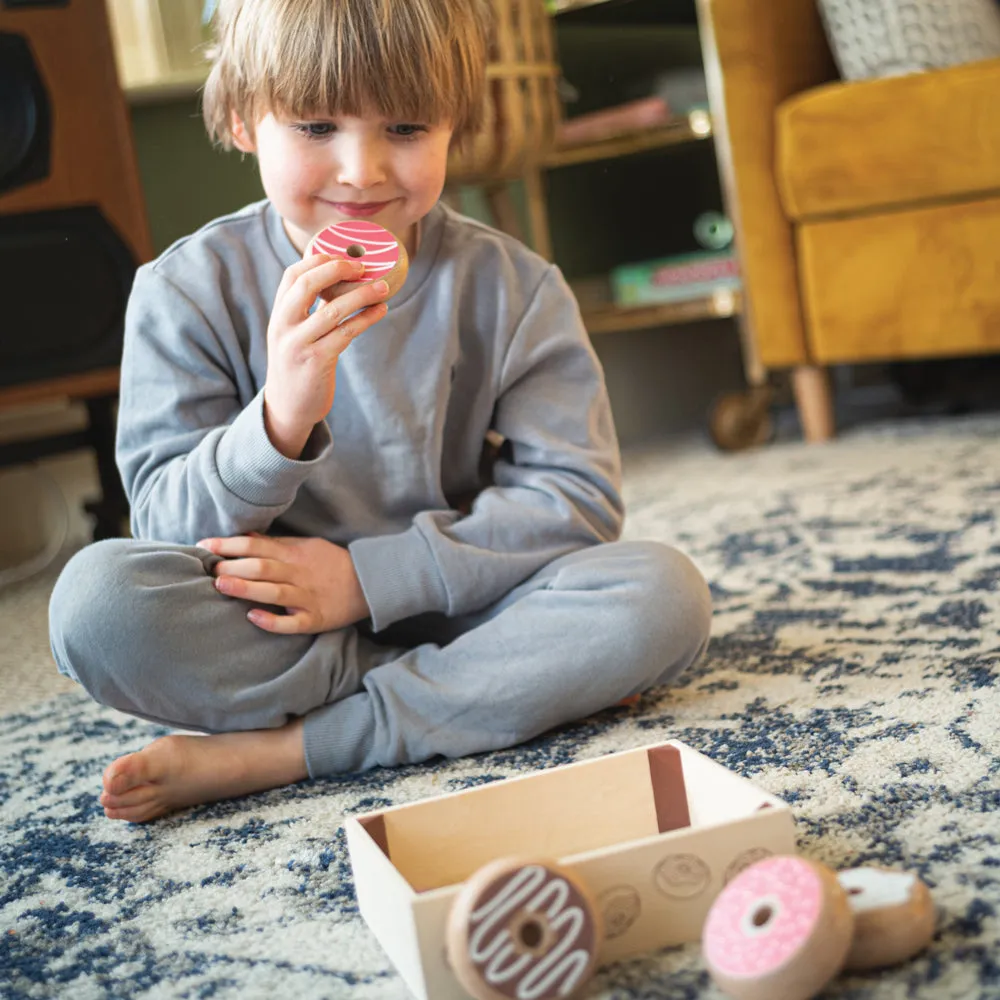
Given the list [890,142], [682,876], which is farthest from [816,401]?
[682,876]

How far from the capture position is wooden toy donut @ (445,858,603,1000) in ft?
1.62

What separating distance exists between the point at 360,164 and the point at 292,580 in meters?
0.27

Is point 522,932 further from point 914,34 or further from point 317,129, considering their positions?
point 914,34

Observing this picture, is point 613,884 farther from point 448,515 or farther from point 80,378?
point 80,378

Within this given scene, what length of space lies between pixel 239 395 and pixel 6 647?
518 millimetres

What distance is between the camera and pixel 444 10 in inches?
35.4

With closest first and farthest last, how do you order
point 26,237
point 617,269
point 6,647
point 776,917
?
point 776,917, point 6,647, point 26,237, point 617,269

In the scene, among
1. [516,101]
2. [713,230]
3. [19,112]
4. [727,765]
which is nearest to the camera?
[727,765]

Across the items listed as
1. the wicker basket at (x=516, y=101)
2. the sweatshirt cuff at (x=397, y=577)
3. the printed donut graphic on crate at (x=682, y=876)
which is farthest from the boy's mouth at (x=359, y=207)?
the wicker basket at (x=516, y=101)

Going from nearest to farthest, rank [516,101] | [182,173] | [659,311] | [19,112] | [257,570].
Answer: [257,570] → [19,112] → [516,101] → [182,173] → [659,311]

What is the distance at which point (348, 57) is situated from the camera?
2.78ft

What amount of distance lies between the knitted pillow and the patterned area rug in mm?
774

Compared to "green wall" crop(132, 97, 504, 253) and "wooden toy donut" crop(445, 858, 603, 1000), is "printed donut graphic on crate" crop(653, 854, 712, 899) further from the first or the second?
"green wall" crop(132, 97, 504, 253)

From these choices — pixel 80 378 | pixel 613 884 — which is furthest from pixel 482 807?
pixel 80 378
